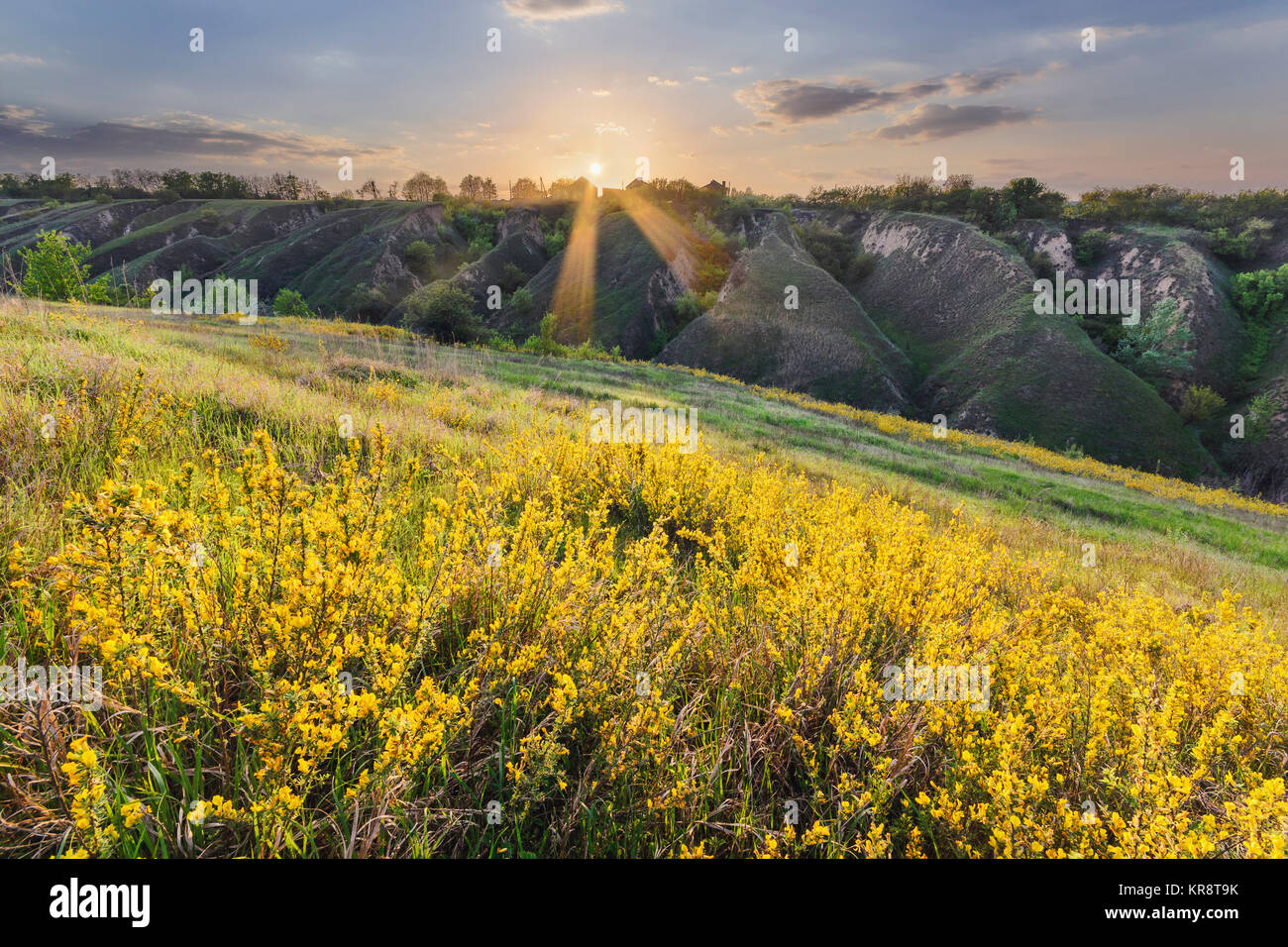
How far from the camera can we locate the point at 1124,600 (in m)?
4.58

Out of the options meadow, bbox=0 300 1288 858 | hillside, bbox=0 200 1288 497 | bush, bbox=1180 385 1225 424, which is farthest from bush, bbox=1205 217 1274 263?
meadow, bbox=0 300 1288 858

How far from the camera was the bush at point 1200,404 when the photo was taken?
165 ft

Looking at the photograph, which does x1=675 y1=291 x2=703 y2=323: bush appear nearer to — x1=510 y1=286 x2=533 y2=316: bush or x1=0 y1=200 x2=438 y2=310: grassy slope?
x1=510 y1=286 x2=533 y2=316: bush

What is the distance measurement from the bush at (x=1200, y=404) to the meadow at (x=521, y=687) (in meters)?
67.4

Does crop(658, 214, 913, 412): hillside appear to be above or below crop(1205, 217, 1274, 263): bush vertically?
below

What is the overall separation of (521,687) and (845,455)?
49.9 ft

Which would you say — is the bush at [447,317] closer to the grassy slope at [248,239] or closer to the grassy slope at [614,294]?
the grassy slope at [614,294]

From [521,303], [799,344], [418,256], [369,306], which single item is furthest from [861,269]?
[418,256]

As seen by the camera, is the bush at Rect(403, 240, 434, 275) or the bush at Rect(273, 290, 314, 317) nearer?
the bush at Rect(273, 290, 314, 317)

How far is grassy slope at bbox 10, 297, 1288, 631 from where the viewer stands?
6375mm

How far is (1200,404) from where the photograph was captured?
50.2 m

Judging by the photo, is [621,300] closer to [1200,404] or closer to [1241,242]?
[1200,404]

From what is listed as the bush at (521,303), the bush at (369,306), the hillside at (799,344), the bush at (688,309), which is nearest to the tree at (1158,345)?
the hillside at (799,344)

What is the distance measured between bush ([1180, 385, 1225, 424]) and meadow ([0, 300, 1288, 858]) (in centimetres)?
6745
